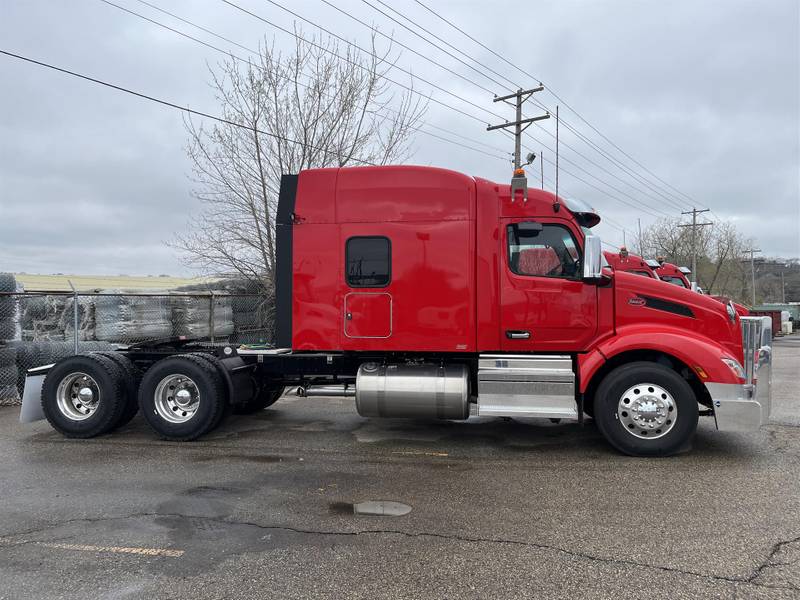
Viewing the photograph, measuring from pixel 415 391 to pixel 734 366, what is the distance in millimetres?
3346

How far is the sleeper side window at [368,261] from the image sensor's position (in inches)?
255

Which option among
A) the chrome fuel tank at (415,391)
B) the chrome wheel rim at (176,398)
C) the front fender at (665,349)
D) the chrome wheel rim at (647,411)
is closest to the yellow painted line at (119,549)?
the chrome wheel rim at (176,398)

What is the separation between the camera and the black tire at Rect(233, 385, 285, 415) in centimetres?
805

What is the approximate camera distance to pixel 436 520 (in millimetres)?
4211

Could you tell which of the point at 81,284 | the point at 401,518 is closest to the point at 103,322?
the point at 401,518

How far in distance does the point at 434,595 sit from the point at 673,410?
3.76 metres

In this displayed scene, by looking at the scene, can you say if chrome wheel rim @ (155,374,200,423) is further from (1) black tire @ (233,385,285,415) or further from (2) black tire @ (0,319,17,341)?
(2) black tire @ (0,319,17,341)

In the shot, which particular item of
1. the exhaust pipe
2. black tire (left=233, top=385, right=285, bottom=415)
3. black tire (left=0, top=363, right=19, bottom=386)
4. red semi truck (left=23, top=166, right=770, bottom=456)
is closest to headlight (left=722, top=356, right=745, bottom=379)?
red semi truck (left=23, top=166, right=770, bottom=456)

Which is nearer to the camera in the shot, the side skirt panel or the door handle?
the side skirt panel

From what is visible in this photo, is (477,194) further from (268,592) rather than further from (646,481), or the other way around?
(268,592)

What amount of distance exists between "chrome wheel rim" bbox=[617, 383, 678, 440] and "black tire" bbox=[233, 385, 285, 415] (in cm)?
461

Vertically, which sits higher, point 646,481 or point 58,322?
point 58,322

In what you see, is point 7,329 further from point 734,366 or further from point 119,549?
point 734,366

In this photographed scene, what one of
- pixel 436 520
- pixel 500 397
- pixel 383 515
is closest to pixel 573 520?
pixel 436 520
